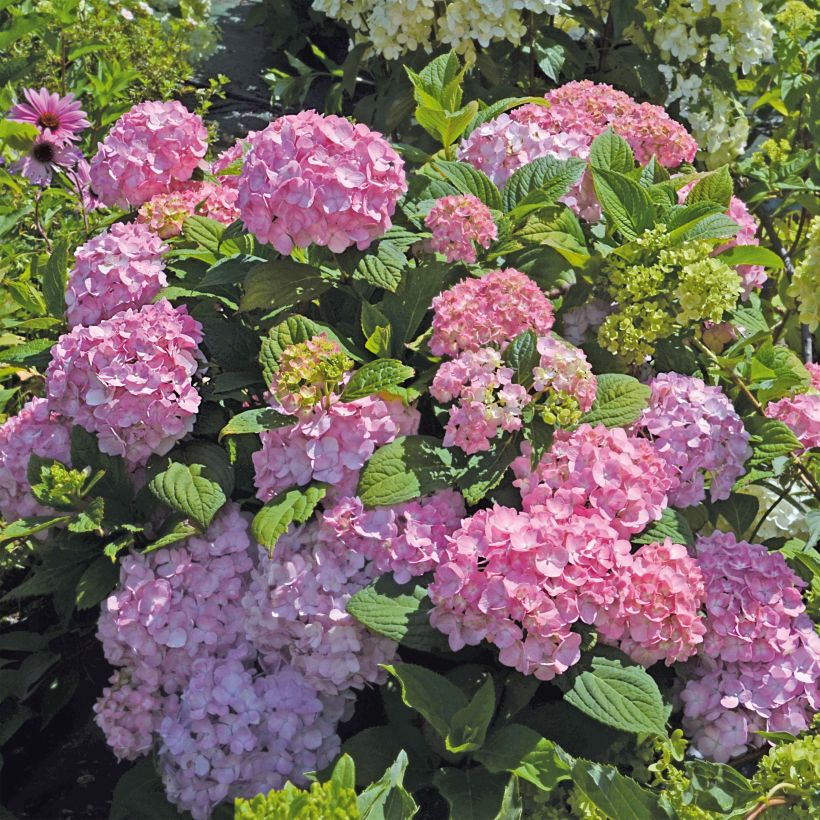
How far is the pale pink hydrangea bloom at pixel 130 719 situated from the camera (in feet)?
5.80

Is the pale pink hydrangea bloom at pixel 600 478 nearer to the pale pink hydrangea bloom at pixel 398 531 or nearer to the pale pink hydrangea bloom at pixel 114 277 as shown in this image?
the pale pink hydrangea bloom at pixel 398 531

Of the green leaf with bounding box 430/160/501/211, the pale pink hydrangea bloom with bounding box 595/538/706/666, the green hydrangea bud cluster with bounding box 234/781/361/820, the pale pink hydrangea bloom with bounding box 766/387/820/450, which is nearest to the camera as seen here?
the green hydrangea bud cluster with bounding box 234/781/361/820

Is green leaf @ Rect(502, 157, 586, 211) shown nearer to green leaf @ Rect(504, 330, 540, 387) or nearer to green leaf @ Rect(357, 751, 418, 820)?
green leaf @ Rect(504, 330, 540, 387)

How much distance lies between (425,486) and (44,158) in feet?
5.89

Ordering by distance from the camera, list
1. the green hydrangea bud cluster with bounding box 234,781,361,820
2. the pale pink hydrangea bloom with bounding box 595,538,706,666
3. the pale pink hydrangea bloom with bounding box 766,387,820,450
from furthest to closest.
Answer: the pale pink hydrangea bloom with bounding box 766,387,820,450 < the pale pink hydrangea bloom with bounding box 595,538,706,666 < the green hydrangea bud cluster with bounding box 234,781,361,820

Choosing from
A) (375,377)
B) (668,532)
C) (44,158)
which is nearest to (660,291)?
(668,532)

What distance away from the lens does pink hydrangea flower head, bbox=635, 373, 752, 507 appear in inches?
67.9

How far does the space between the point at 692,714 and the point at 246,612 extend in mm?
755

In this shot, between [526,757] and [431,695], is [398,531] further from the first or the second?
[526,757]

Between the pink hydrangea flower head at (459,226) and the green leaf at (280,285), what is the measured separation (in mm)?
231

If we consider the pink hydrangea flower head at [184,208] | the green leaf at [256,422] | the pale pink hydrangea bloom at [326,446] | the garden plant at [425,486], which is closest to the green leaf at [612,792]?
the garden plant at [425,486]

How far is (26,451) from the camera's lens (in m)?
1.90

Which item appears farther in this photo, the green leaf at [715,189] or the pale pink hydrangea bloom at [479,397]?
the green leaf at [715,189]

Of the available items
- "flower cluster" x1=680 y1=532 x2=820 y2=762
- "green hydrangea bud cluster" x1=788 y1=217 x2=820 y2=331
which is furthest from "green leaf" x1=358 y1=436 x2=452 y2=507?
"green hydrangea bud cluster" x1=788 y1=217 x2=820 y2=331
